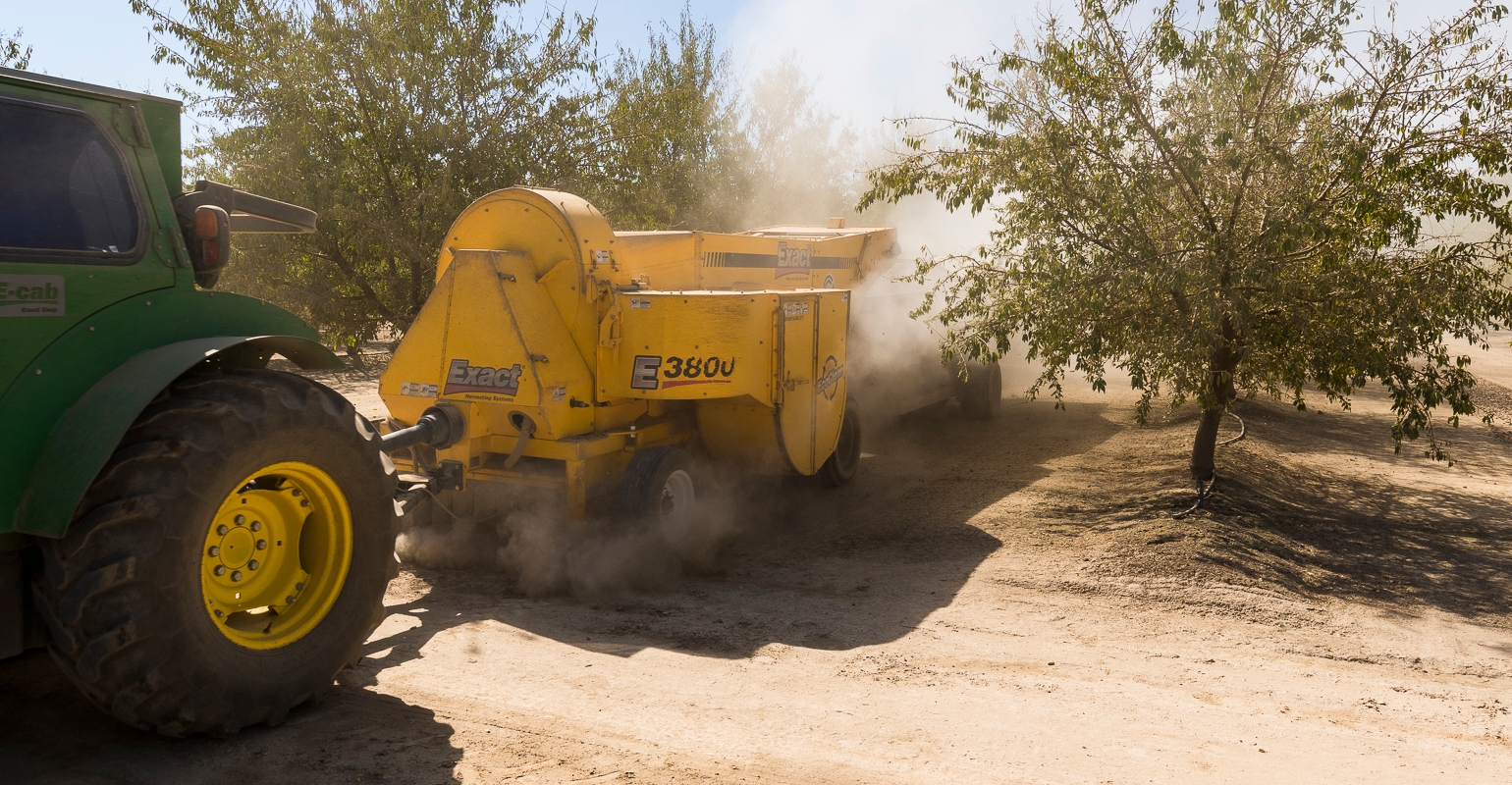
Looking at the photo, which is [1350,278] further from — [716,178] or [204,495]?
[716,178]

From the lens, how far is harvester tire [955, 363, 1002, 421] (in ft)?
41.6

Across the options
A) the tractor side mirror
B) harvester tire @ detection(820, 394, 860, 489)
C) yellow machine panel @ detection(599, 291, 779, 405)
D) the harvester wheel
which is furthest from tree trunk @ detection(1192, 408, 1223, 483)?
the tractor side mirror

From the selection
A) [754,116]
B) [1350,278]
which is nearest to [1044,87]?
[1350,278]

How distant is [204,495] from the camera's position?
11.2ft

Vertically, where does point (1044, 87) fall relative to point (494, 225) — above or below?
above

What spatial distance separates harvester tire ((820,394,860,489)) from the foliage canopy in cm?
151

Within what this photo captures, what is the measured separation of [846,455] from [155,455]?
21.7 ft

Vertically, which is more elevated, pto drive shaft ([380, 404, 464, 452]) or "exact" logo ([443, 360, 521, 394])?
"exact" logo ([443, 360, 521, 394])

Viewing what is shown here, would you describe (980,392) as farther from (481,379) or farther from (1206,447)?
(481,379)

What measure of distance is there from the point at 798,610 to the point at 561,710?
2.09 m

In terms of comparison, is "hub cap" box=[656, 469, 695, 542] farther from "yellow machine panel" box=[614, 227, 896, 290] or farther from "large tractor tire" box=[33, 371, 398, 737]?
"large tractor tire" box=[33, 371, 398, 737]

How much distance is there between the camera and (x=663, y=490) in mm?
6621

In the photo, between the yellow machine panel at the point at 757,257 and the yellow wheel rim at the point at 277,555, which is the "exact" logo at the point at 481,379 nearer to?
the yellow machine panel at the point at 757,257

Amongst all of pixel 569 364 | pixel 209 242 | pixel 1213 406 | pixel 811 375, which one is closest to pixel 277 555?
pixel 209 242
